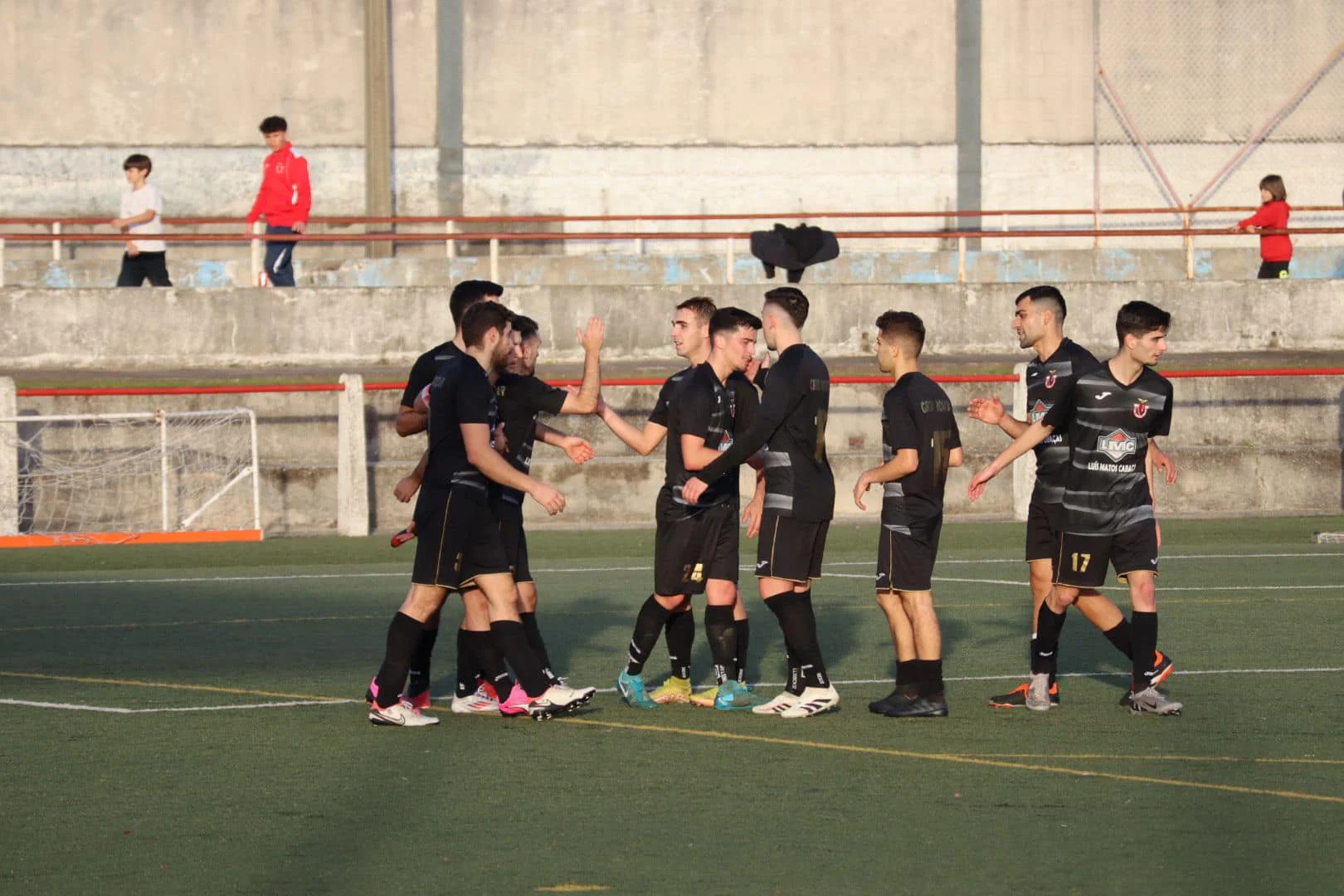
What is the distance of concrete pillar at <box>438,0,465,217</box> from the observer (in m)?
33.8

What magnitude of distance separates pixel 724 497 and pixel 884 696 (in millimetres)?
1312

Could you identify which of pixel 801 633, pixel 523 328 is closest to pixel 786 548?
pixel 801 633

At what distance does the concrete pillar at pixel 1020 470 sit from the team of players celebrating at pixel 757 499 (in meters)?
9.57

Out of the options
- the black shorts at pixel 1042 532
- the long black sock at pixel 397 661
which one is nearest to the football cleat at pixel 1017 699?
the black shorts at pixel 1042 532

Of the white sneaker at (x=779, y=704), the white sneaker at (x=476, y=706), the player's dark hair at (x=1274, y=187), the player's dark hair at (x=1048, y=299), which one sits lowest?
the white sneaker at (x=476, y=706)

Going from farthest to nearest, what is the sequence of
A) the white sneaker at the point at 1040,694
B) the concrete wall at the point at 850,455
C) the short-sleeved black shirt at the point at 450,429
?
the concrete wall at the point at 850,455, the white sneaker at the point at 1040,694, the short-sleeved black shirt at the point at 450,429

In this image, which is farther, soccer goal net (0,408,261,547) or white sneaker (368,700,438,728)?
soccer goal net (0,408,261,547)

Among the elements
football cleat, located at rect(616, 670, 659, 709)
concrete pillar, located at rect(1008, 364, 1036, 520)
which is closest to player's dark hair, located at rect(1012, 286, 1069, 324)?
football cleat, located at rect(616, 670, 659, 709)

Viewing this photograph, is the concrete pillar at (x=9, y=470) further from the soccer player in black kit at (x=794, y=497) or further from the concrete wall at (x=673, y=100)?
the concrete wall at (x=673, y=100)

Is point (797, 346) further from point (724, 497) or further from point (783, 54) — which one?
point (783, 54)

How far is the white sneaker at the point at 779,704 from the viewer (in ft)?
26.9

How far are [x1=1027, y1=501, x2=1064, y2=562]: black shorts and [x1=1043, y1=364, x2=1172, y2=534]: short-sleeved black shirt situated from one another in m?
0.37

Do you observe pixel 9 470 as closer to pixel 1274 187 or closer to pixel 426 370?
pixel 426 370

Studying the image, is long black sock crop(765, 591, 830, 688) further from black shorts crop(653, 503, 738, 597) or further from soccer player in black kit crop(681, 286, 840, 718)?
black shorts crop(653, 503, 738, 597)
